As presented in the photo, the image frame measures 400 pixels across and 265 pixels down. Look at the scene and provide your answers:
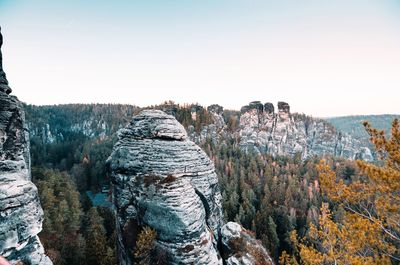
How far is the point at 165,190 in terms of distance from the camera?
2012 centimetres

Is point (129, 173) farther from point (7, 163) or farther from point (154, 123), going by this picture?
point (7, 163)

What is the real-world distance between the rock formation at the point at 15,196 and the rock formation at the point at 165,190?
8.00 meters

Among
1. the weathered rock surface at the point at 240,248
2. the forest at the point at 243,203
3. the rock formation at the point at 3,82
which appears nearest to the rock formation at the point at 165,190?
the weathered rock surface at the point at 240,248

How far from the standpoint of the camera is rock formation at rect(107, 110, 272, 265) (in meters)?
19.4

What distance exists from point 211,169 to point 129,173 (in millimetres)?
7869

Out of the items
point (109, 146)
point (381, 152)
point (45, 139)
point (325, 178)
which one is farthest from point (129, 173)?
point (45, 139)

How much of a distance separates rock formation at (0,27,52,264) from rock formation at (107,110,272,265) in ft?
26.3

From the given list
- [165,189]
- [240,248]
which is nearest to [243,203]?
[240,248]

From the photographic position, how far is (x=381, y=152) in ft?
31.0

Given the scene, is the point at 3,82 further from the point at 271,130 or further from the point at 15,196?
the point at 271,130

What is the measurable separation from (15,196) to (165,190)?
10191 millimetres

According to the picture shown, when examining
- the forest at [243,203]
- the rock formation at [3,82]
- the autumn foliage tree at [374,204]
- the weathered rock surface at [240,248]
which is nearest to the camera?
the autumn foliage tree at [374,204]

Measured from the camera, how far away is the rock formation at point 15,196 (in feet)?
39.2

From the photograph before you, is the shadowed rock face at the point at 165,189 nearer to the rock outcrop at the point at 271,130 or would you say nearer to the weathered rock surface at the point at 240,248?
the weathered rock surface at the point at 240,248
